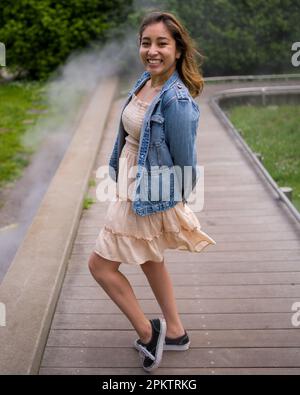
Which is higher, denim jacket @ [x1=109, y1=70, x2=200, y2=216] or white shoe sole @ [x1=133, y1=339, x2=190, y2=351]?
denim jacket @ [x1=109, y1=70, x2=200, y2=216]

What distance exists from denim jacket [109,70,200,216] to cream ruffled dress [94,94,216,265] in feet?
0.22

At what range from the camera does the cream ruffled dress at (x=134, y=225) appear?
2.89 m

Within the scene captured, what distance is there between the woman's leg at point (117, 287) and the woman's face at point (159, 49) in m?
0.90

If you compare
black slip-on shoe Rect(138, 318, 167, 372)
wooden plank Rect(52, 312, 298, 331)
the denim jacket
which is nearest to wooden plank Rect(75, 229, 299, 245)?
wooden plank Rect(52, 312, 298, 331)

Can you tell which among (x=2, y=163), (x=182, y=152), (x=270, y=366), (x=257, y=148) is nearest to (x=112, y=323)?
Result: (x=270, y=366)

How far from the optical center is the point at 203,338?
331 cm

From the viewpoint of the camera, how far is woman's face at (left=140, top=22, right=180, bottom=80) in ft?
9.20

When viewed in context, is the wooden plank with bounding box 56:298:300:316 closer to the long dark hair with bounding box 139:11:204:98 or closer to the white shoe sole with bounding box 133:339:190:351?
the white shoe sole with bounding box 133:339:190:351

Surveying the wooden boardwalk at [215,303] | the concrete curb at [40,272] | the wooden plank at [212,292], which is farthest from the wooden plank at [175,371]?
the wooden plank at [212,292]

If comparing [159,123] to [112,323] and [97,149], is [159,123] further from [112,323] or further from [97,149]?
[97,149]

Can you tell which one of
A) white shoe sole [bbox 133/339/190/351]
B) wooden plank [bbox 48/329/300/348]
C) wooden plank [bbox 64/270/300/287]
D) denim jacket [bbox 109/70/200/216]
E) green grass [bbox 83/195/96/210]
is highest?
denim jacket [bbox 109/70/200/216]

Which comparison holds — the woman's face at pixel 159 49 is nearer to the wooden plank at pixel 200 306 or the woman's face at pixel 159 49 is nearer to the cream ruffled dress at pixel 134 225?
the cream ruffled dress at pixel 134 225

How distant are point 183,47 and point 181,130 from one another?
411 mm
